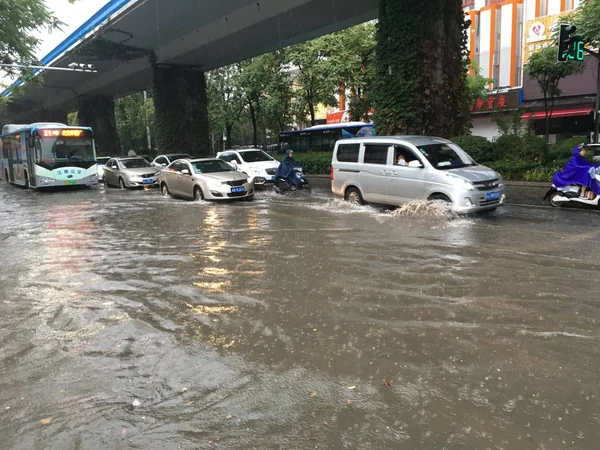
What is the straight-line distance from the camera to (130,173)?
20.9m

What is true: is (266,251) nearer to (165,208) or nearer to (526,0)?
(165,208)

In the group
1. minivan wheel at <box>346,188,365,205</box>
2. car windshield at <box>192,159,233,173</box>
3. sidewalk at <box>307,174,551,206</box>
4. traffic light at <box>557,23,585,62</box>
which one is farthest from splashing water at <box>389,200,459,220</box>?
car windshield at <box>192,159,233,173</box>

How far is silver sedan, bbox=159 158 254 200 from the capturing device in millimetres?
14477

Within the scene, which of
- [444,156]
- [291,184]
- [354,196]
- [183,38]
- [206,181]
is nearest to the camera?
[444,156]

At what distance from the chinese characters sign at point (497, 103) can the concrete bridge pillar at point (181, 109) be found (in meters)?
17.9

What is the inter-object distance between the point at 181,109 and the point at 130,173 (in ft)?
34.3

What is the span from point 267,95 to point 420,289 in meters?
28.5

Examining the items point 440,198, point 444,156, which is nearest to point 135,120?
point 444,156

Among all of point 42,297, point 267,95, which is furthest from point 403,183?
point 267,95

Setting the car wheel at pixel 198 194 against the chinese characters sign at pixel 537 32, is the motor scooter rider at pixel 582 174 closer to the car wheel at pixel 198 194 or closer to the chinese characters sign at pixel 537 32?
the car wheel at pixel 198 194

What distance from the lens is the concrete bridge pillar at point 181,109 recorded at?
29688 mm

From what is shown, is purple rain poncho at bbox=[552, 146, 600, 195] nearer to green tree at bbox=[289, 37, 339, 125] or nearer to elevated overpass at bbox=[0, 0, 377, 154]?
elevated overpass at bbox=[0, 0, 377, 154]

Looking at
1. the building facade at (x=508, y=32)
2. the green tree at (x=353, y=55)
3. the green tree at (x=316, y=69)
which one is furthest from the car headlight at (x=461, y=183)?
the building facade at (x=508, y=32)

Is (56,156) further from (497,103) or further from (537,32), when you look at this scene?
(537,32)
